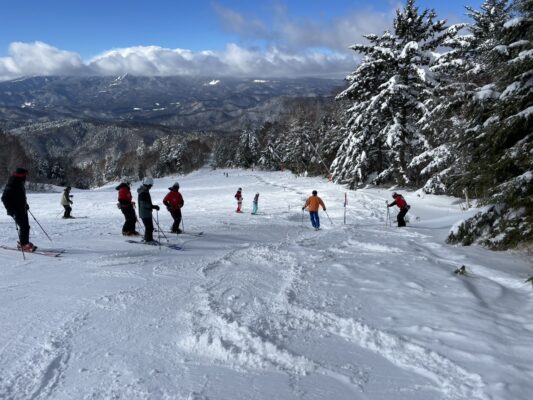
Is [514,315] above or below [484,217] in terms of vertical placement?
below

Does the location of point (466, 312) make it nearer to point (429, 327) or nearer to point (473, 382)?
point (429, 327)

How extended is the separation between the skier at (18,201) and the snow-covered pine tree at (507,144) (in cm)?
1045

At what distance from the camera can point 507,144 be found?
9.66m

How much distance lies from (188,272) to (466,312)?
491cm

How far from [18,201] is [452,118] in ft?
55.6

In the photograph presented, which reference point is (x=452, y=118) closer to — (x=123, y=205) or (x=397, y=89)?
(x=397, y=89)

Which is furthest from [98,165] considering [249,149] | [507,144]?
[507,144]

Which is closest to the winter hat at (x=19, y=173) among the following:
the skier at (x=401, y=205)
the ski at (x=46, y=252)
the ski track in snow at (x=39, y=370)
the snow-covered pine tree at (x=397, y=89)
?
the ski at (x=46, y=252)

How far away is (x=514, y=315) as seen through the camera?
246 inches

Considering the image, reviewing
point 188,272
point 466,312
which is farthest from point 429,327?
point 188,272

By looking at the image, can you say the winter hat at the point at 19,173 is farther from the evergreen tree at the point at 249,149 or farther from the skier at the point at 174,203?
the evergreen tree at the point at 249,149

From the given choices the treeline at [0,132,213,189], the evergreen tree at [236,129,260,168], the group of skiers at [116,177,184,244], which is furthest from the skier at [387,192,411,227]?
the evergreen tree at [236,129,260,168]

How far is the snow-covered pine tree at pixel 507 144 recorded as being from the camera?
28.3 ft

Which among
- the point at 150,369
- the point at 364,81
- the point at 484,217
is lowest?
the point at 150,369
